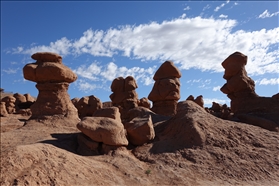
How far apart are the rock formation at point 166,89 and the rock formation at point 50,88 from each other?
19.0ft

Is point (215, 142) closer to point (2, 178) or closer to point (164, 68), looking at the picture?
point (2, 178)

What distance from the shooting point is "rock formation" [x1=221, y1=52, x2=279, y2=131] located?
517 inches

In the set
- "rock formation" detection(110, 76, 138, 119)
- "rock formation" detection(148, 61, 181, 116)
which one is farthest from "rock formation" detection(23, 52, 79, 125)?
Result: "rock formation" detection(110, 76, 138, 119)

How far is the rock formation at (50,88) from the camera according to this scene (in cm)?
1103

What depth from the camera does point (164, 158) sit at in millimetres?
7871

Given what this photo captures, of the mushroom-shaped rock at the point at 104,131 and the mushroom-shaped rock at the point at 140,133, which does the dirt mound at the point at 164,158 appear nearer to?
the mushroom-shaped rock at the point at 140,133

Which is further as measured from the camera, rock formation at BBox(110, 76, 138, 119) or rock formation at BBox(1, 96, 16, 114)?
rock formation at BBox(1, 96, 16, 114)

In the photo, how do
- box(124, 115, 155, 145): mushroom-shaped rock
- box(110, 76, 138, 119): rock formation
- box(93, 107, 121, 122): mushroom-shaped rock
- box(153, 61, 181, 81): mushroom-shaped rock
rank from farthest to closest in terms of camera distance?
1. box(110, 76, 138, 119): rock formation
2. box(153, 61, 181, 81): mushroom-shaped rock
3. box(93, 107, 121, 122): mushroom-shaped rock
4. box(124, 115, 155, 145): mushroom-shaped rock

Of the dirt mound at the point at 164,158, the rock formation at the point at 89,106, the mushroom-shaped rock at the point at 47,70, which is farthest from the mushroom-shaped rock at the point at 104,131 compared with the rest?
the rock formation at the point at 89,106

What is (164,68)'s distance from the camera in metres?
16.1

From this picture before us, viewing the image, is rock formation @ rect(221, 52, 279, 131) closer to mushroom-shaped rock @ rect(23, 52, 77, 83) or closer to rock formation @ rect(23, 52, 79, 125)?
rock formation @ rect(23, 52, 79, 125)

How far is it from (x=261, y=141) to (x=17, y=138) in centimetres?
727

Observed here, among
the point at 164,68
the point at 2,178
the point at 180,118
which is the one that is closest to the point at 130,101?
the point at 164,68

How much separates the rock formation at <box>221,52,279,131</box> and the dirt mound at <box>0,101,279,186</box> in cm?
406
